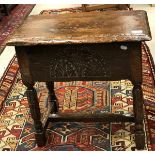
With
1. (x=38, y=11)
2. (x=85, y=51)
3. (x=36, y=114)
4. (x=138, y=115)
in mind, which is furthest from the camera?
(x=38, y=11)

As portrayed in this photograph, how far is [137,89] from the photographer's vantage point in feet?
7.64

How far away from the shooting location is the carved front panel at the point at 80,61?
7.30 feet

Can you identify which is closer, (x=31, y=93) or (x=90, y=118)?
(x=31, y=93)

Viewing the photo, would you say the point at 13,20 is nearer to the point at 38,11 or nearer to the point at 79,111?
the point at 38,11

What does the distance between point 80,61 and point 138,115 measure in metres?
0.57

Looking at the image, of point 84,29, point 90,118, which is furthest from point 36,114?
point 84,29

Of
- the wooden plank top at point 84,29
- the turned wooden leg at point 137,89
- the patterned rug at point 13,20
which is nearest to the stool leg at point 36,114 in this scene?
the wooden plank top at point 84,29

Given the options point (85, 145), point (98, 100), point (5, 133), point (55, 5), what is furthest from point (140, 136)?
point (55, 5)

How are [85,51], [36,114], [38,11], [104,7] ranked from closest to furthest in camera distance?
[85,51] < [36,114] < [104,7] < [38,11]

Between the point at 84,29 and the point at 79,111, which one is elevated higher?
the point at 84,29

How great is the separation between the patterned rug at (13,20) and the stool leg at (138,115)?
10.00 ft

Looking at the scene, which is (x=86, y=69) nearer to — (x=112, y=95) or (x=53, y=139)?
(x=53, y=139)

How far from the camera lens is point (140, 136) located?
251cm

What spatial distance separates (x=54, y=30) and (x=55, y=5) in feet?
17.0
